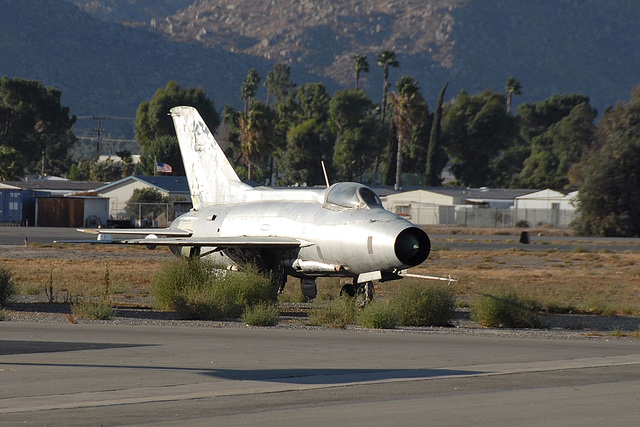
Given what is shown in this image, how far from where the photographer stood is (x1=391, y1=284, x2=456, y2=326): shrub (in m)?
21.7

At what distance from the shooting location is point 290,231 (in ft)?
79.5

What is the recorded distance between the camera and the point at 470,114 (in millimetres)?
136625

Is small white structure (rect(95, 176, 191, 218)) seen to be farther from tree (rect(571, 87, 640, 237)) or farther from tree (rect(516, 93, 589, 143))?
tree (rect(516, 93, 589, 143))

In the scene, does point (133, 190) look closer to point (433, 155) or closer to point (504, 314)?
point (433, 155)

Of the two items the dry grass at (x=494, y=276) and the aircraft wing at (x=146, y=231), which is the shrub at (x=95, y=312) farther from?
the dry grass at (x=494, y=276)

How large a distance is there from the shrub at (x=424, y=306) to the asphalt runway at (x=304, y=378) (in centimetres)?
277

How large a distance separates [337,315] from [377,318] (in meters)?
1.30

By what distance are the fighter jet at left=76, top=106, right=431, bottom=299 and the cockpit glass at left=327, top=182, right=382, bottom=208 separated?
0.08ft

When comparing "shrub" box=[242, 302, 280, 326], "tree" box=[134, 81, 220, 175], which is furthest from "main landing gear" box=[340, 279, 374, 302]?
"tree" box=[134, 81, 220, 175]

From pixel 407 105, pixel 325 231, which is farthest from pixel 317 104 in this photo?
pixel 325 231

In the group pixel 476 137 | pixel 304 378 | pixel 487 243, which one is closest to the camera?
pixel 304 378

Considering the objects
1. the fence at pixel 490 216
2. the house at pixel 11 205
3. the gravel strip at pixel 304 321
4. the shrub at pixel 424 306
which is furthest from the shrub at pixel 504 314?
the fence at pixel 490 216

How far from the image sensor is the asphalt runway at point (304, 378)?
10297mm

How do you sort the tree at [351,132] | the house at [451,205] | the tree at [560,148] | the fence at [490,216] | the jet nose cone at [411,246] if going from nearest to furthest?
1. the jet nose cone at [411,246]
2. the fence at [490,216]
3. the house at [451,205]
4. the tree at [351,132]
5. the tree at [560,148]
